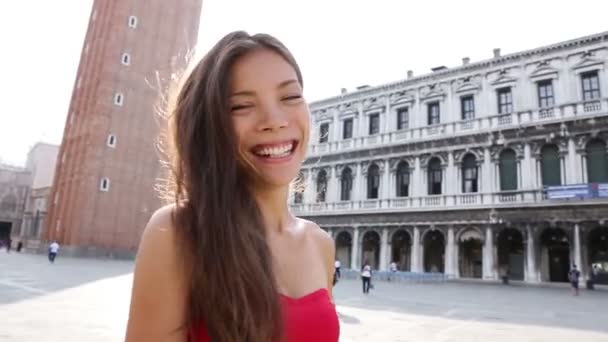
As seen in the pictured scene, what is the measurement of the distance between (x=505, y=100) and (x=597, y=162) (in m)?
6.10

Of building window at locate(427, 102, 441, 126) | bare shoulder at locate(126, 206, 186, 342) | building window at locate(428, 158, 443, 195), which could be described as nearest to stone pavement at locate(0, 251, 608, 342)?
bare shoulder at locate(126, 206, 186, 342)

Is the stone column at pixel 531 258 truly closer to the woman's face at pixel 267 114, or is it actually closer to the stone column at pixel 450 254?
the stone column at pixel 450 254

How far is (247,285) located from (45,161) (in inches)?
2577

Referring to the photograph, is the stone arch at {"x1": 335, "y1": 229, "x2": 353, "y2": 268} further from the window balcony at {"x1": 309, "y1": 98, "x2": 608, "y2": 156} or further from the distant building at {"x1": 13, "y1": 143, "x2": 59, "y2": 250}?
the distant building at {"x1": 13, "y1": 143, "x2": 59, "y2": 250}

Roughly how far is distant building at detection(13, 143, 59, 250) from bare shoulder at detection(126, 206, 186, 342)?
5018 centimetres

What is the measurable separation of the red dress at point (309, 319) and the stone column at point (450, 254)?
24904 millimetres

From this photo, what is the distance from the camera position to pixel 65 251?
1120 inches

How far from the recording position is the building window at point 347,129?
1268 inches

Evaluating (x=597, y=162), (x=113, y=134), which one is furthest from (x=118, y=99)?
(x=597, y=162)

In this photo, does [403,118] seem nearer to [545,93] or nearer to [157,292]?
[545,93]

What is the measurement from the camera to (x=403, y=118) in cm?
2952

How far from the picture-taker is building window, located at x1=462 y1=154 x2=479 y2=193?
992 inches

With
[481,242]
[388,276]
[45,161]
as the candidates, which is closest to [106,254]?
[388,276]

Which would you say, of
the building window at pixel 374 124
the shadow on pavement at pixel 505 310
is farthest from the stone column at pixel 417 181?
the shadow on pavement at pixel 505 310
